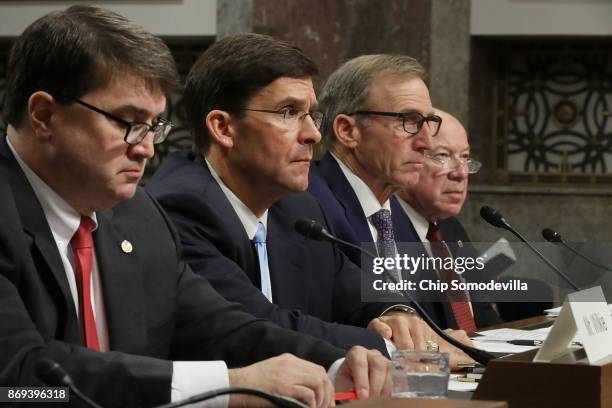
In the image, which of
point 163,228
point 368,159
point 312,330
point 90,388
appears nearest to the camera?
point 90,388

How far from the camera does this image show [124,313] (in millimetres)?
2641

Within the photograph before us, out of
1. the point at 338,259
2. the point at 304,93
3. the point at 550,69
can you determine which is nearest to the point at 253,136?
the point at 304,93

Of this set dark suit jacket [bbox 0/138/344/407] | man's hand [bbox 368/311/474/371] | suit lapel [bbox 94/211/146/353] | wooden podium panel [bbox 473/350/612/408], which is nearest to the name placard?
wooden podium panel [bbox 473/350/612/408]

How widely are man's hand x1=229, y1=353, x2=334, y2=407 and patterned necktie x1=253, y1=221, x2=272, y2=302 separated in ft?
3.57

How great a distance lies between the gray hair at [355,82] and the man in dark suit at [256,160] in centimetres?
84

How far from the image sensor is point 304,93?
3.63 m

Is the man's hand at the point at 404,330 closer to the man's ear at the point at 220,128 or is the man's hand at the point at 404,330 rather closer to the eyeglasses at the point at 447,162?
the man's ear at the point at 220,128

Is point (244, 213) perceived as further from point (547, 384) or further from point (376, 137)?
point (547, 384)

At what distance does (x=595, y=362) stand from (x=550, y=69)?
5.89 metres

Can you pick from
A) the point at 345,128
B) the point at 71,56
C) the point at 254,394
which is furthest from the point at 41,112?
the point at 345,128

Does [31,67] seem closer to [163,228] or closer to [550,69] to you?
[163,228]

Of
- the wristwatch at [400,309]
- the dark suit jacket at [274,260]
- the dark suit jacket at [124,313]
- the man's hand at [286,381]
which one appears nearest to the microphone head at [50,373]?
the dark suit jacket at [124,313]

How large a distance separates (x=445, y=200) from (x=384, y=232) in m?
0.68

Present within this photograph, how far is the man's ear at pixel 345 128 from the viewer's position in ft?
14.9
